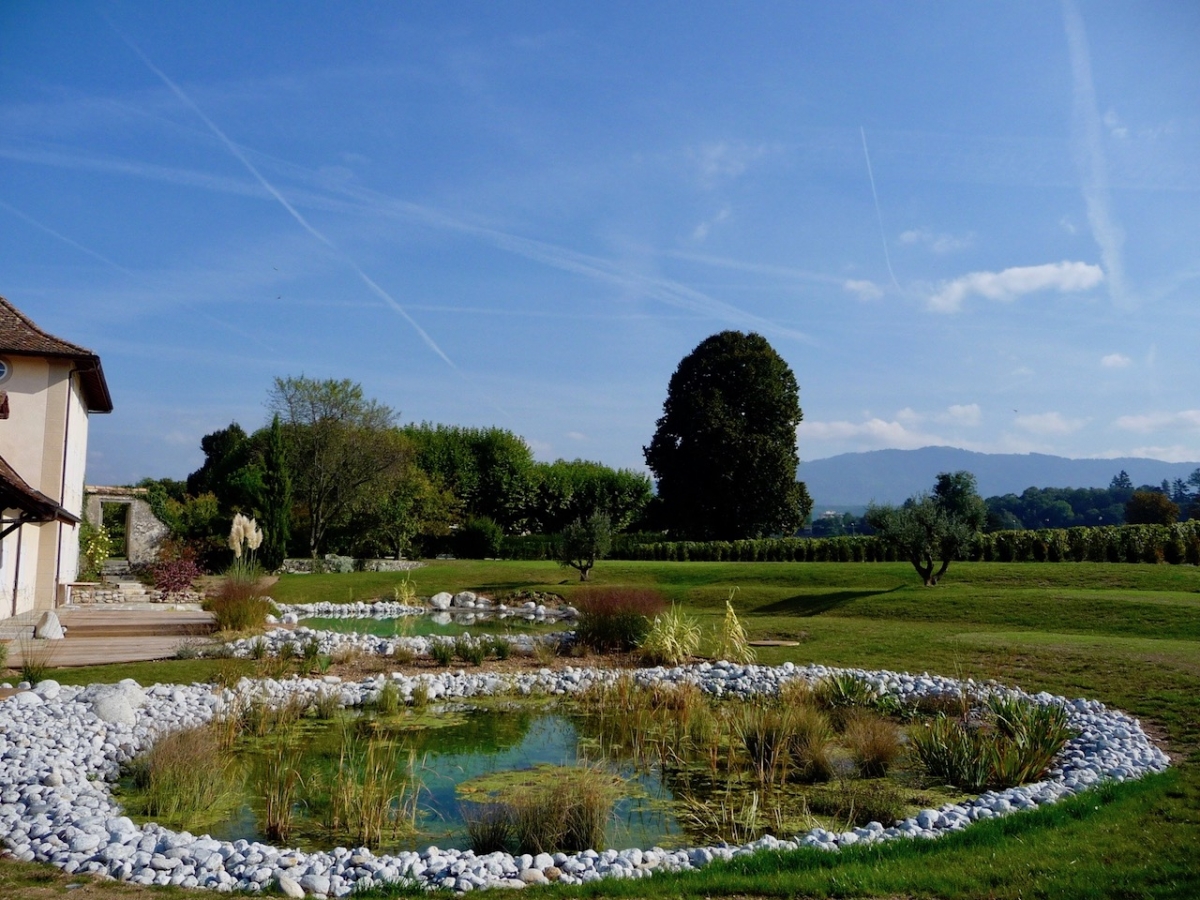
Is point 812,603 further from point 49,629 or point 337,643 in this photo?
point 49,629

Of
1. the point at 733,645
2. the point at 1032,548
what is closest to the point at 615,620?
the point at 733,645

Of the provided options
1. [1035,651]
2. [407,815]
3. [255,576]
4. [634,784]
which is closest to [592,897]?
[407,815]

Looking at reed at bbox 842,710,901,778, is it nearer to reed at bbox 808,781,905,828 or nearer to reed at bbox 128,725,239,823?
reed at bbox 808,781,905,828

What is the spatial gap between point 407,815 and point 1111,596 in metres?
14.9

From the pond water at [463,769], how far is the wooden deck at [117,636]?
417 centimetres

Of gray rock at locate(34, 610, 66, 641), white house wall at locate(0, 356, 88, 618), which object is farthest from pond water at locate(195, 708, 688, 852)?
white house wall at locate(0, 356, 88, 618)

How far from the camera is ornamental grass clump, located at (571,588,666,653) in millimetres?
14102

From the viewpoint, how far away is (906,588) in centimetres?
1919

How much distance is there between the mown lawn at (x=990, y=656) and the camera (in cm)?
446

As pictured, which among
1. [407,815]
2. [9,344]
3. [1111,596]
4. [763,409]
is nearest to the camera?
[407,815]

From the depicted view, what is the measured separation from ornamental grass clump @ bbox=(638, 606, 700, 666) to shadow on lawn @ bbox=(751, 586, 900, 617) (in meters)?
5.48

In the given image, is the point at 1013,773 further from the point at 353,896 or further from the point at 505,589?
the point at 505,589

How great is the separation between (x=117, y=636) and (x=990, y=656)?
1324 cm

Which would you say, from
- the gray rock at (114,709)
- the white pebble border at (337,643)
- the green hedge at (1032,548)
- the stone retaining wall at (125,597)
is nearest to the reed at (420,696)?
the white pebble border at (337,643)
